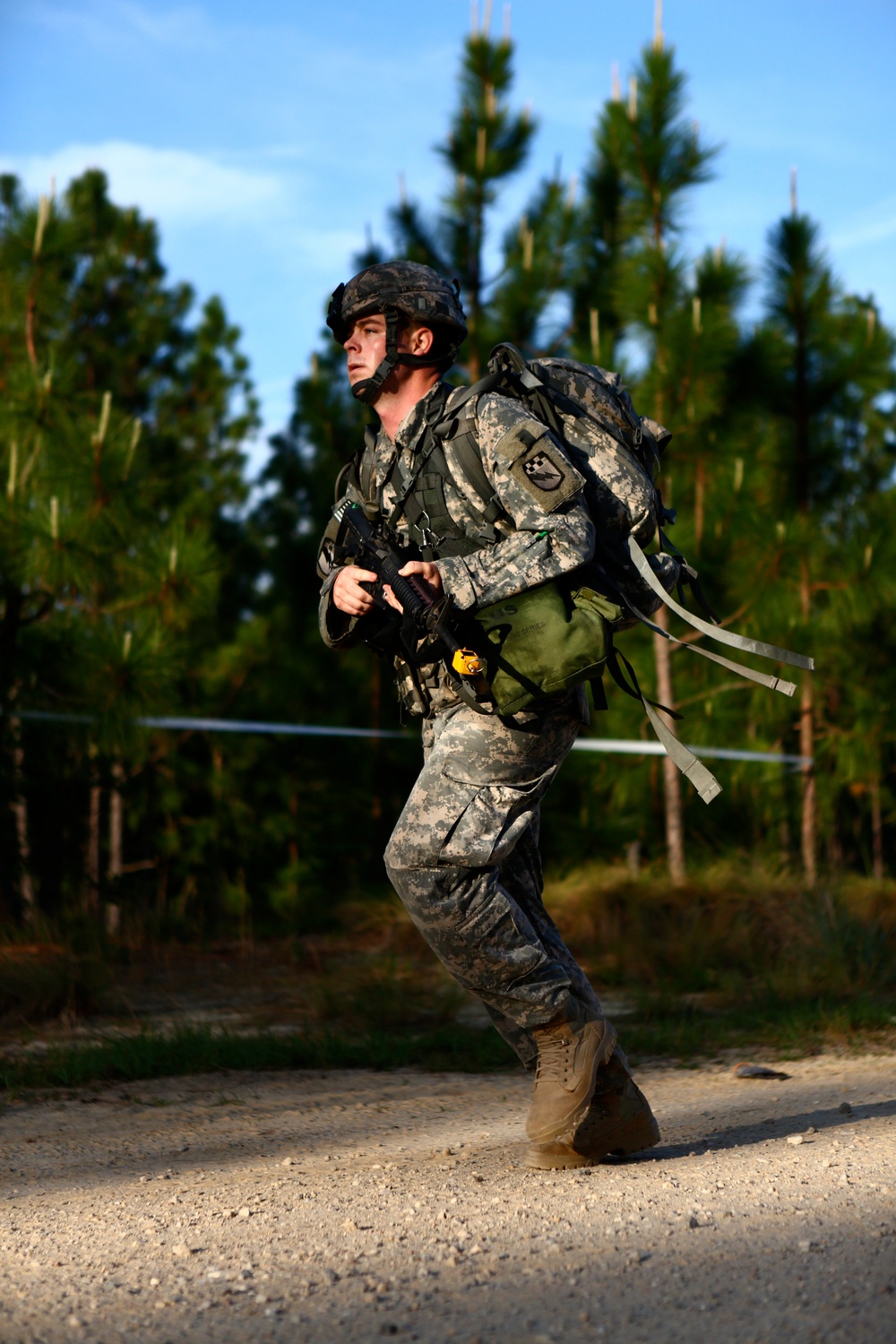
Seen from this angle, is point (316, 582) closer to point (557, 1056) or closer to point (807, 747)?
point (807, 747)

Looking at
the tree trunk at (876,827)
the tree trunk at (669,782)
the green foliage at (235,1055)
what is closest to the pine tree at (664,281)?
the tree trunk at (669,782)

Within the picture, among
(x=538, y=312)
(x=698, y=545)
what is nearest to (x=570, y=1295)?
(x=698, y=545)

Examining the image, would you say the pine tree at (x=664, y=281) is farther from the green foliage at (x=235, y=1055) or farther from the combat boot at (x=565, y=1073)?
the combat boot at (x=565, y=1073)

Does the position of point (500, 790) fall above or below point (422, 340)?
below

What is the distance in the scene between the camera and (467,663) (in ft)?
9.41

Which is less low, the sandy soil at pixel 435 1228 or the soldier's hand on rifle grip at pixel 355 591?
the soldier's hand on rifle grip at pixel 355 591

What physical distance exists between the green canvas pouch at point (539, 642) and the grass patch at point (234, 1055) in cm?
212

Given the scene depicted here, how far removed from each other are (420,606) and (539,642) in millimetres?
278

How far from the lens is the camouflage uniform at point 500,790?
9.52 ft

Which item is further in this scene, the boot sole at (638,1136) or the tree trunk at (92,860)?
the tree trunk at (92,860)

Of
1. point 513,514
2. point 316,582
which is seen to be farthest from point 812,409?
point 513,514

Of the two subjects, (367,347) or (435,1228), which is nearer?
(435,1228)

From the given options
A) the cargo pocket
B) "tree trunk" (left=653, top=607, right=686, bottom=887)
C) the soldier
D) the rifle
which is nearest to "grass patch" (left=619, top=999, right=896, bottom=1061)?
the soldier

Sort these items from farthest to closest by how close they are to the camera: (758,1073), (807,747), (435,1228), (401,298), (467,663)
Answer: (807,747) → (758,1073) → (401,298) → (467,663) → (435,1228)
